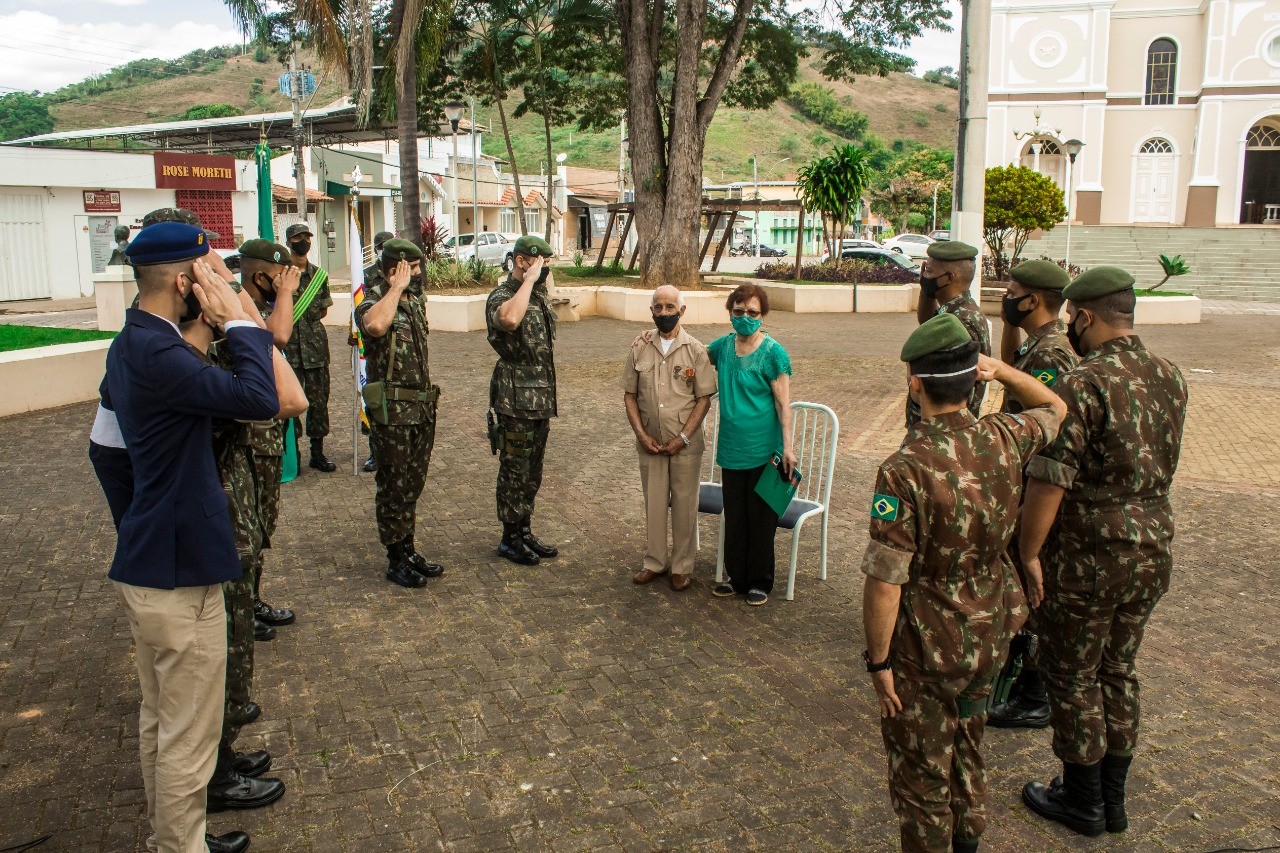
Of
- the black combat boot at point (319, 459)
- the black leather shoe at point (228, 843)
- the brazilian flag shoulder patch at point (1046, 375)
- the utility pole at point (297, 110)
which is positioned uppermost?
the utility pole at point (297, 110)

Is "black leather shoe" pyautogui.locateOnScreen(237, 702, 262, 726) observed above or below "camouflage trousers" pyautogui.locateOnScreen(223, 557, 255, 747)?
below

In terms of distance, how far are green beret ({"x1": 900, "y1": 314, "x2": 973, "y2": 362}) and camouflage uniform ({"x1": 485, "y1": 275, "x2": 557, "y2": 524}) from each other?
3452 mm

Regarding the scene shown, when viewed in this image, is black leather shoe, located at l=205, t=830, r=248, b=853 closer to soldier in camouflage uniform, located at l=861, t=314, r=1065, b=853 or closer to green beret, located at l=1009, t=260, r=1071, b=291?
soldier in camouflage uniform, located at l=861, t=314, r=1065, b=853

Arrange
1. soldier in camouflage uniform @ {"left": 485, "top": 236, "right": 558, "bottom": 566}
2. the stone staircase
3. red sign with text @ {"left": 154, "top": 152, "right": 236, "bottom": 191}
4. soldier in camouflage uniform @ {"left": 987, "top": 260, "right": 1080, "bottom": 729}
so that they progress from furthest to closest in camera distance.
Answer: the stone staircase → red sign with text @ {"left": 154, "top": 152, "right": 236, "bottom": 191} → soldier in camouflage uniform @ {"left": 485, "top": 236, "right": 558, "bottom": 566} → soldier in camouflage uniform @ {"left": 987, "top": 260, "right": 1080, "bottom": 729}

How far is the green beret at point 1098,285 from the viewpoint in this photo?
3636 millimetres

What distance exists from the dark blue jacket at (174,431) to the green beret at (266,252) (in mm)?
2065

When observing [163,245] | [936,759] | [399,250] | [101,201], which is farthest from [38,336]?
[101,201]

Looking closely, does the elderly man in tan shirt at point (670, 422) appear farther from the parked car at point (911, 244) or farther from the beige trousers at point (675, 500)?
the parked car at point (911, 244)

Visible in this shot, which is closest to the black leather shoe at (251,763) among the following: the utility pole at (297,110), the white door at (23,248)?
the white door at (23,248)

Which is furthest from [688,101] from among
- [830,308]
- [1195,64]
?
[1195,64]

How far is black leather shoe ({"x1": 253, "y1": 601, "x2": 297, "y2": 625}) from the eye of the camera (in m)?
5.27

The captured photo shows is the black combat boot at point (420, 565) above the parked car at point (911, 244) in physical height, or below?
below

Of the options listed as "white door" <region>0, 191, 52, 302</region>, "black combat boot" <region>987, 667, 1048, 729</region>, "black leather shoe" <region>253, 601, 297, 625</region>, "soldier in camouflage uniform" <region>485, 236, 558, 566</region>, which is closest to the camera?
"black combat boot" <region>987, 667, 1048, 729</region>

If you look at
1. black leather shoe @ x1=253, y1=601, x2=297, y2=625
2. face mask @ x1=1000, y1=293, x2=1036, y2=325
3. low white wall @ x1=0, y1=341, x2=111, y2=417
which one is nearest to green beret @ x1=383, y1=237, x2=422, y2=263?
black leather shoe @ x1=253, y1=601, x2=297, y2=625
